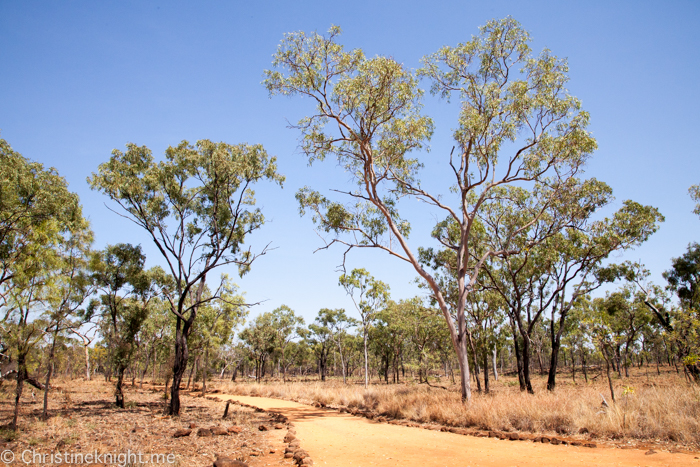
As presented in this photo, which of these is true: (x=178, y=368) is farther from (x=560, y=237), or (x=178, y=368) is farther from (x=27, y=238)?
(x=560, y=237)

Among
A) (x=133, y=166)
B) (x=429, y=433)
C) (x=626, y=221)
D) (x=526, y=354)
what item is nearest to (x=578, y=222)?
(x=626, y=221)

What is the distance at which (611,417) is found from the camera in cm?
905

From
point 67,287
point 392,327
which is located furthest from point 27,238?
point 392,327

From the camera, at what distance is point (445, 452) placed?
8.04 meters

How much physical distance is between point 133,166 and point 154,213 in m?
2.10

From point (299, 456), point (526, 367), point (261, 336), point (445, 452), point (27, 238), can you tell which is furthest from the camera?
point (261, 336)

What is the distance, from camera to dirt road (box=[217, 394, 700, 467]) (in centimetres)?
679

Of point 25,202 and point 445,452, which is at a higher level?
point 25,202

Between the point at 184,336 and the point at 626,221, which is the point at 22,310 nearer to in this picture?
the point at 184,336

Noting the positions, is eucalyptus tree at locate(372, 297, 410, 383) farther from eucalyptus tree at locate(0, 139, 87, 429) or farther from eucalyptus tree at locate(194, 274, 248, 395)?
eucalyptus tree at locate(0, 139, 87, 429)

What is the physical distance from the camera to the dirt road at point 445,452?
6.79 meters

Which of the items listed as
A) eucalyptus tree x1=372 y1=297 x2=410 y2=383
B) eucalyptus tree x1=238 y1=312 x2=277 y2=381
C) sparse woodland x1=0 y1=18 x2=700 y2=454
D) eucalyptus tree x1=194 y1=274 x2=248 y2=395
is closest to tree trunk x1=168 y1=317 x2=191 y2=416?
sparse woodland x1=0 y1=18 x2=700 y2=454

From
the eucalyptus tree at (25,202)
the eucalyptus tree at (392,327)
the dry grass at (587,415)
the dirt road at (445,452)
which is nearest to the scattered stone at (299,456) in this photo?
the dirt road at (445,452)

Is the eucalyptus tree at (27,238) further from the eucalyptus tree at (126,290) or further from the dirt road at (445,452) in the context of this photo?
the dirt road at (445,452)
